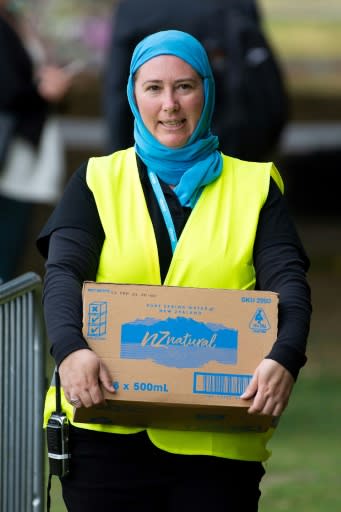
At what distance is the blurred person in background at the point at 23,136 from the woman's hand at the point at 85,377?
4282 millimetres

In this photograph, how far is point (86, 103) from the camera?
38.8 ft

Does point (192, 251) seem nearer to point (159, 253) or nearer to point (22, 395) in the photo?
point (159, 253)

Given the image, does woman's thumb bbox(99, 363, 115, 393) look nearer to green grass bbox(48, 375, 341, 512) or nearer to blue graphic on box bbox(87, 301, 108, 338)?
blue graphic on box bbox(87, 301, 108, 338)

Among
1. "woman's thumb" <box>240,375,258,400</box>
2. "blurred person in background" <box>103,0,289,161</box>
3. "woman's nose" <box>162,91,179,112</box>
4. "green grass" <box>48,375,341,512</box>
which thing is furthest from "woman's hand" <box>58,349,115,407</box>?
"blurred person in background" <box>103,0,289,161</box>

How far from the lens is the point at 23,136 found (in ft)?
24.3

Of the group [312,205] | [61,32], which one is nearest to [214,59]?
[61,32]

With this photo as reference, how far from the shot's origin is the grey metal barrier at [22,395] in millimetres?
3748

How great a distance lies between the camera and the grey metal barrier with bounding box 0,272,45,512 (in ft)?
12.3

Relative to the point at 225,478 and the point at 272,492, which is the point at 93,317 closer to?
the point at 225,478

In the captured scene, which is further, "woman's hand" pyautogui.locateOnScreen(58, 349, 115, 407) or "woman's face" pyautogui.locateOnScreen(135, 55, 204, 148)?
"woman's face" pyautogui.locateOnScreen(135, 55, 204, 148)

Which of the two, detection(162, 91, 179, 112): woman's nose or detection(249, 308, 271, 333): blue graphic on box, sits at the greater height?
detection(162, 91, 179, 112): woman's nose

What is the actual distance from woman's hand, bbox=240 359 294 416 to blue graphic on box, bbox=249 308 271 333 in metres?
0.08

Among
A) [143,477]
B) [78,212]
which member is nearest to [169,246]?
[78,212]

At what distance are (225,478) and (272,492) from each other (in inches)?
103
